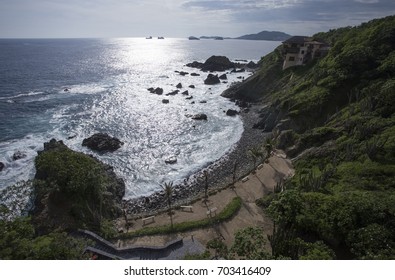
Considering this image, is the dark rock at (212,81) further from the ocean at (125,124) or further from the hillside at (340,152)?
the hillside at (340,152)

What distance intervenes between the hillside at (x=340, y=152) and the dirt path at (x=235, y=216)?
241cm

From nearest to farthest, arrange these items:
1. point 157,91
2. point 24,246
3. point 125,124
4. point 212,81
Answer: point 24,246
point 125,124
point 157,91
point 212,81

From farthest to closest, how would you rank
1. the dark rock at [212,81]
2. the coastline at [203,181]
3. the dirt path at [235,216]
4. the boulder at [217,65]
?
the boulder at [217,65] < the dark rock at [212,81] < the coastline at [203,181] < the dirt path at [235,216]

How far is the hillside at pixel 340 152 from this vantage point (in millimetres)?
21359

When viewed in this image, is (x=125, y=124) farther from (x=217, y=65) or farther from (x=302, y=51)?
(x=217, y=65)

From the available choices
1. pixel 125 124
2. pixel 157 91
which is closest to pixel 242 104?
pixel 157 91

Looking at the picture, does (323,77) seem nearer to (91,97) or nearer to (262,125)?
(262,125)

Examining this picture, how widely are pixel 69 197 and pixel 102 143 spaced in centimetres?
2395

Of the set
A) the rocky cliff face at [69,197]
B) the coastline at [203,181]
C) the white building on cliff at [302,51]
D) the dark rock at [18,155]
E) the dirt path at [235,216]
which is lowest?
the coastline at [203,181]

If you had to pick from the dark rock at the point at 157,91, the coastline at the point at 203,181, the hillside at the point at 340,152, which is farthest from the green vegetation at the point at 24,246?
the dark rock at the point at 157,91

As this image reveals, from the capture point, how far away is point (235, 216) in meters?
32.4

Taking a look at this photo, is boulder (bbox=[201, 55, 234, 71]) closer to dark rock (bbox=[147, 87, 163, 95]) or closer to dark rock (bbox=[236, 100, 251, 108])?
dark rock (bbox=[147, 87, 163, 95])

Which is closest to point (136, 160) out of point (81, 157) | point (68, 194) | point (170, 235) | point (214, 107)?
point (81, 157)

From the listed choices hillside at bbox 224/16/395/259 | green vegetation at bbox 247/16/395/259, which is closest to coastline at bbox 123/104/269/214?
hillside at bbox 224/16/395/259
